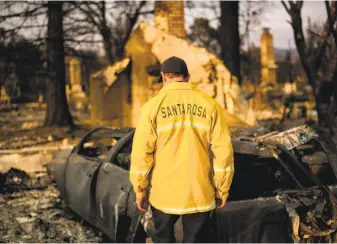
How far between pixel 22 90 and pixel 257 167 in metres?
31.0

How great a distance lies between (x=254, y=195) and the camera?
444 centimetres

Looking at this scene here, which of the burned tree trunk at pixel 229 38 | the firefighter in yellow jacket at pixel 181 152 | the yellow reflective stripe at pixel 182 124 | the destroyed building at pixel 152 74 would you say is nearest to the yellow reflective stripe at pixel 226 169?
the firefighter in yellow jacket at pixel 181 152

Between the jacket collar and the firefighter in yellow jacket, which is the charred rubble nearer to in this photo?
the firefighter in yellow jacket

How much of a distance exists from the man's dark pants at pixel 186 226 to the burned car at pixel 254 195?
17 cm

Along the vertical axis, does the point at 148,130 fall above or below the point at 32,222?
above

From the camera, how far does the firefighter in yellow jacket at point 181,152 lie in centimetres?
265

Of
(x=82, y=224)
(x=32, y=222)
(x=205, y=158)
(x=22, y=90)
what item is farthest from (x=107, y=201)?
(x=22, y=90)

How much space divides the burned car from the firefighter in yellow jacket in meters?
0.44

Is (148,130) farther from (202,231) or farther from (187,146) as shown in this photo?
(202,231)

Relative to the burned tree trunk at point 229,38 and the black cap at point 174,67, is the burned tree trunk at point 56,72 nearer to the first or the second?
the burned tree trunk at point 229,38

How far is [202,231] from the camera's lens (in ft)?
9.27

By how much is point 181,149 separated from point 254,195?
2.06m

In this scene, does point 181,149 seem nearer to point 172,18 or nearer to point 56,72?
point 172,18

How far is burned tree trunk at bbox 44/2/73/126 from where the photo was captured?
Result: 43.5ft
